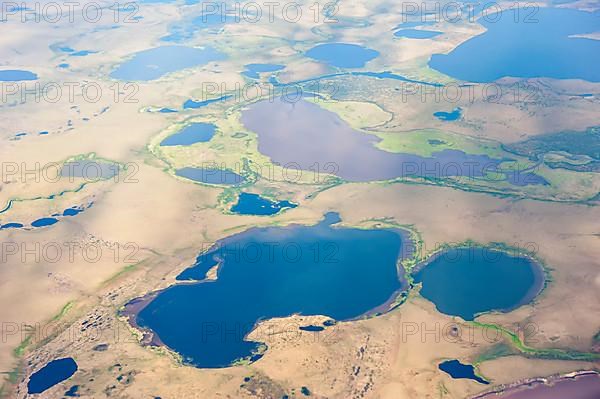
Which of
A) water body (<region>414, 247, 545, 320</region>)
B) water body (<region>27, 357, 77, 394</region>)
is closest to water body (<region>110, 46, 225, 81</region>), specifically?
water body (<region>27, 357, 77, 394</region>)

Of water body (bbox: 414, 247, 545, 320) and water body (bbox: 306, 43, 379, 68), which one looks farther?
water body (bbox: 306, 43, 379, 68)

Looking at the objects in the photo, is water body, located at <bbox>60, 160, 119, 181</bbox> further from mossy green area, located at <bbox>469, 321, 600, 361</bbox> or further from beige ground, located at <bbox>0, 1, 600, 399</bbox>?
mossy green area, located at <bbox>469, 321, 600, 361</bbox>

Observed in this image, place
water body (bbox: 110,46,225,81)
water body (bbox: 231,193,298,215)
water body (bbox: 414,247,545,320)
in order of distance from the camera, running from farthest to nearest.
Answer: water body (bbox: 110,46,225,81), water body (bbox: 231,193,298,215), water body (bbox: 414,247,545,320)

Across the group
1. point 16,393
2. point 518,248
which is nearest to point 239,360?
point 16,393

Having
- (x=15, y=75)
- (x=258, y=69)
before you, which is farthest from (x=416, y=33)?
(x=15, y=75)

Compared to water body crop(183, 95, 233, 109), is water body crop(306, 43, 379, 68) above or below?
above

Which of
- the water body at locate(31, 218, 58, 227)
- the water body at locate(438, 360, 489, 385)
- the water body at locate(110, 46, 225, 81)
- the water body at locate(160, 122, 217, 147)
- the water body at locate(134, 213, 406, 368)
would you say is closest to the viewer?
the water body at locate(438, 360, 489, 385)

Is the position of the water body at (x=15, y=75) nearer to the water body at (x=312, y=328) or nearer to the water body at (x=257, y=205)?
the water body at (x=257, y=205)
